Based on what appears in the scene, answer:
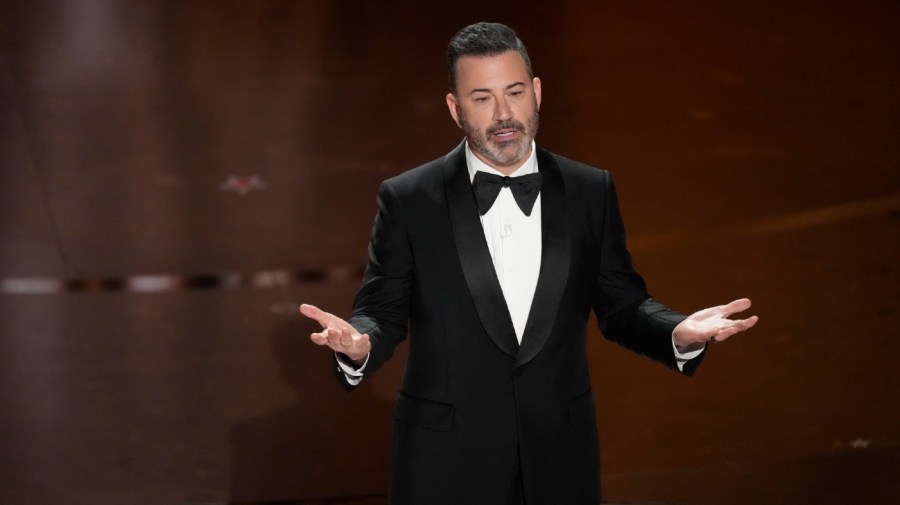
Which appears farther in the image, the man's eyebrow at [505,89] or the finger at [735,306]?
the man's eyebrow at [505,89]

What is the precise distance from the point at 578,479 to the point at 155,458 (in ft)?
6.98

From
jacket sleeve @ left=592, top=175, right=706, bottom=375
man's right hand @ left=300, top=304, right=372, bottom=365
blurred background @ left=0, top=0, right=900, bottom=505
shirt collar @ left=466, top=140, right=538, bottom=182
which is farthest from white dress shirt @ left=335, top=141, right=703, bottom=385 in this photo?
blurred background @ left=0, top=0, right=900, bottom=505

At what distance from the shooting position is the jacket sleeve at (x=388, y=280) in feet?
6.91

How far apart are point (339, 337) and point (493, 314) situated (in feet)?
0.94

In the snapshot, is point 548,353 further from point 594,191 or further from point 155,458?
point 155,458

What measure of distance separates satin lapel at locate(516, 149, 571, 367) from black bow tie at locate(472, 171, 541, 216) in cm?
3

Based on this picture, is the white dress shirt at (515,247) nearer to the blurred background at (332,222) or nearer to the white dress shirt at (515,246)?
the white dress shirt at (515,246)

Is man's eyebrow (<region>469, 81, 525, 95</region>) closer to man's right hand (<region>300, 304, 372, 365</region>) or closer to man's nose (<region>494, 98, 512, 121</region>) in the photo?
man's nose (<region>494, 98, 512, 121</region>)

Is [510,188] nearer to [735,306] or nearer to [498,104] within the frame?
[498,104]

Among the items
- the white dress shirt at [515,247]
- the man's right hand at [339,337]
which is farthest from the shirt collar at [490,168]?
the man's right hand at [339,337]

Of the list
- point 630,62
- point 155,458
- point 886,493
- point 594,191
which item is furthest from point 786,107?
point 155,458

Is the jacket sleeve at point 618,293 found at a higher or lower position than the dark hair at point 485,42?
lower

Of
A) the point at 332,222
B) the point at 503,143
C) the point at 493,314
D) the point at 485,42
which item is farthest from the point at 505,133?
the point at 332,222

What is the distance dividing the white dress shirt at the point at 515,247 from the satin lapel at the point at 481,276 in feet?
0.08
